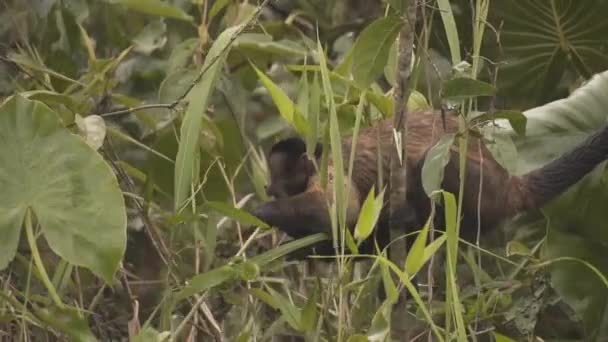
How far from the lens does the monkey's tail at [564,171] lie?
2.15 m

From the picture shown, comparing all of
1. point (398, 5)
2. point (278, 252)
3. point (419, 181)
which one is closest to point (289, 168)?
point (419, 181)

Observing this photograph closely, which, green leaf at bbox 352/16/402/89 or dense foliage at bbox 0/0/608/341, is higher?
green leaf at bbox 352/16/402/89

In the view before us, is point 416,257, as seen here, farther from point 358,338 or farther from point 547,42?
point 547,42

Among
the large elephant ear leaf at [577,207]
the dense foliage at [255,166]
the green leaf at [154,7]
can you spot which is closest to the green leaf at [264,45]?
the dense foliage at [255,166]

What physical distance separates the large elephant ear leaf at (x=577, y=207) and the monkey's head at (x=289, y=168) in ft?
1.17

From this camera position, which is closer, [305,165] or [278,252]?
[278,252]

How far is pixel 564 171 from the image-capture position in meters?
2.21

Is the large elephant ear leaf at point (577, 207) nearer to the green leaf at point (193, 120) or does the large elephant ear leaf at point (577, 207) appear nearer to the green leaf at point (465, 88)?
the green leaf at point (465, 88)

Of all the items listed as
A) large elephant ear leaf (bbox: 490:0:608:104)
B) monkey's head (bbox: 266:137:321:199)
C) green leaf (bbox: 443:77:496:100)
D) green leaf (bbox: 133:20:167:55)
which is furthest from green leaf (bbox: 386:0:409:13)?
green leaf (bbox: 133:20:167:55)

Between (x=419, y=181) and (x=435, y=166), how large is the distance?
363mm

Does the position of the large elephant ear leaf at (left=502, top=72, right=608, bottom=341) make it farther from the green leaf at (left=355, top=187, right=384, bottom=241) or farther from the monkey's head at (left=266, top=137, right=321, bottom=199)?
the green leaf at (left=355, top=187, right=384, bottom=241)

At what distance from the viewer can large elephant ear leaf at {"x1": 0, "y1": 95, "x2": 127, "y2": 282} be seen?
176cm

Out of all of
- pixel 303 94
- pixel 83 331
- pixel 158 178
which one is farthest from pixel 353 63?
pixel 158 178

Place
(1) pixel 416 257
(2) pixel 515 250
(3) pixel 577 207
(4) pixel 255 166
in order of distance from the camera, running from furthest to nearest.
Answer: (4) pixel 255 166, (3) pixel 577 207, (2) pixel 515 250, (1) pixel 416 257
